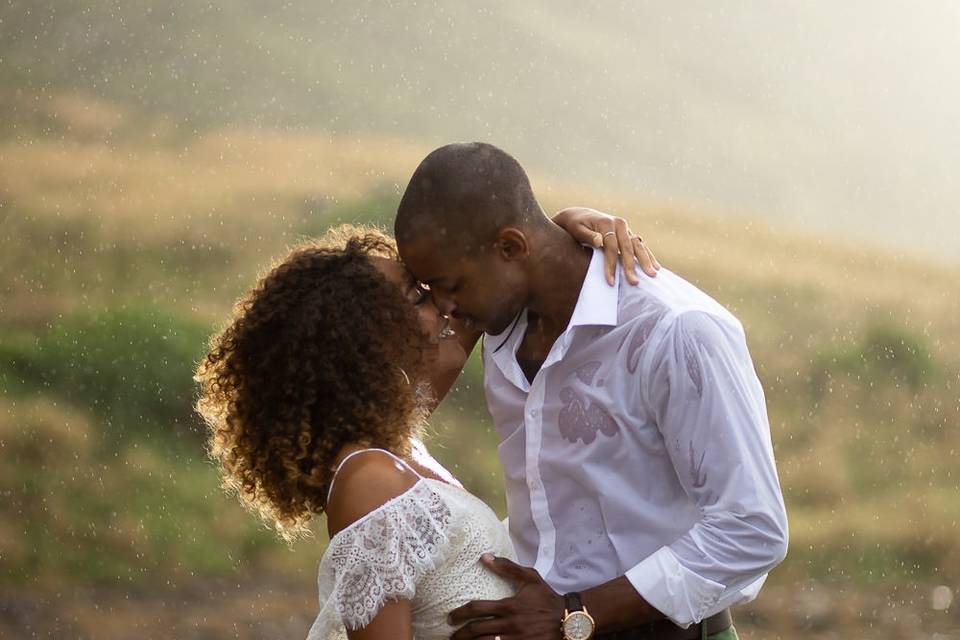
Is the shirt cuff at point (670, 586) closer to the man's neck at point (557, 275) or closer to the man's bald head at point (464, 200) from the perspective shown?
the man's neck at point (557, 275)

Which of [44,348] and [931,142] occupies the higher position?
[931,142]

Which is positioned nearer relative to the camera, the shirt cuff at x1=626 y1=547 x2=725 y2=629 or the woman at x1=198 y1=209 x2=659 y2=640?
the woman at x1=198 y1=209 x2=659 y2=640

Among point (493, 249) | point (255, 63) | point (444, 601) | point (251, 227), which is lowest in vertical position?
point (251, 227)

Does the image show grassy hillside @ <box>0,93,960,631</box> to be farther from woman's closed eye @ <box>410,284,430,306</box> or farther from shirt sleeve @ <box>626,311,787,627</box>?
shirt sleeve @ <box>626,311,787,627</box>

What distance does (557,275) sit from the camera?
1.99m

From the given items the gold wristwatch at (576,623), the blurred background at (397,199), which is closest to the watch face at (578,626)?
the gold wristwatch at (576,623)

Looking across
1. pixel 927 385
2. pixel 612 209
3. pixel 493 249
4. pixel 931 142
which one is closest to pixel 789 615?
pixel 927 385

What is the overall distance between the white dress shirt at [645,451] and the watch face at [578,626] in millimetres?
87

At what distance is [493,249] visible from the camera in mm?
1931

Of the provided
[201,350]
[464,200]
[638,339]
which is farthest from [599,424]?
[201,350]

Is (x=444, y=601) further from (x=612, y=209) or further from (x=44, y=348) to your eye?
(x=612, y=209)

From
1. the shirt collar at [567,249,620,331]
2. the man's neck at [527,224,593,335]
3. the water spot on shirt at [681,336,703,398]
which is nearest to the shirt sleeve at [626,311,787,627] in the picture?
the water spot on shirt at [681,336,703,398]

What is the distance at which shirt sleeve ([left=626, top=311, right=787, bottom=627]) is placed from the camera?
1.77m

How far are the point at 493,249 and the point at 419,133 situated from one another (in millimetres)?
4868
